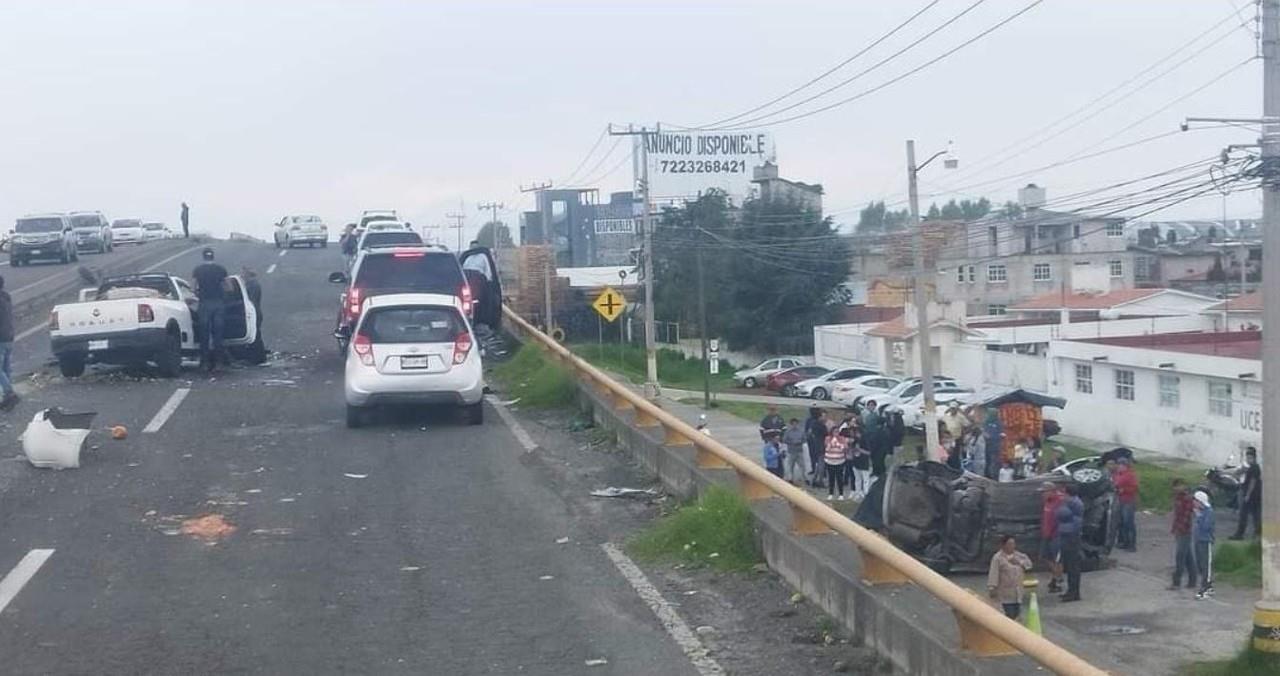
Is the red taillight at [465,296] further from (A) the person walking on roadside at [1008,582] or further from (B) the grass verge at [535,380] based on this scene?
(A) the person walking on roadside at [1008,582]

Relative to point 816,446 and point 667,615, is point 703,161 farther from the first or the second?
point 667,615

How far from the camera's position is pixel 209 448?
16.4 metres

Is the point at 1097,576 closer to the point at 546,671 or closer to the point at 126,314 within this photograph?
the point at 126,314

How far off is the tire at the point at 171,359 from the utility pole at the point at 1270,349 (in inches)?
605

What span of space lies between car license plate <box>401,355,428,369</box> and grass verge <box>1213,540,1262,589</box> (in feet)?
43.0

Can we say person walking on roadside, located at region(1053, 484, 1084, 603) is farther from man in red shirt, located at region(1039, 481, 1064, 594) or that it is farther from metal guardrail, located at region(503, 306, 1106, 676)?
metal guardrail, located at region(503, 306, 1106, 676)

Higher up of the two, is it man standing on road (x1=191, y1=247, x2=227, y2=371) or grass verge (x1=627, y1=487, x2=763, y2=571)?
man standing on road (x1=191, y1=247, x2=227, y2=371)

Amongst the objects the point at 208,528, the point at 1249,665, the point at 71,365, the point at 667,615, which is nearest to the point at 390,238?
the point at 71,365

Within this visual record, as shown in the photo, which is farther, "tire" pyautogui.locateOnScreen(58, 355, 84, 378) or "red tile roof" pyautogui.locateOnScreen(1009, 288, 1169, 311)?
"red tile roof" pyautogui.locateOnScreen(1009, 288, 1169, 311)

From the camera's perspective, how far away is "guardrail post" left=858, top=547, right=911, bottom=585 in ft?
26.9

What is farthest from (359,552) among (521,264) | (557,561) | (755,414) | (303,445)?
(521,264)

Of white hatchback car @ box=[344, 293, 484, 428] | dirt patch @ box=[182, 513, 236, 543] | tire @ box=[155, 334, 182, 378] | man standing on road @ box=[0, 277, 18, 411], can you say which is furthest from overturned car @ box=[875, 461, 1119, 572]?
man standing on road @ box=[0, 277, 18, 411]

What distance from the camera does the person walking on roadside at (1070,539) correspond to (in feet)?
68.3

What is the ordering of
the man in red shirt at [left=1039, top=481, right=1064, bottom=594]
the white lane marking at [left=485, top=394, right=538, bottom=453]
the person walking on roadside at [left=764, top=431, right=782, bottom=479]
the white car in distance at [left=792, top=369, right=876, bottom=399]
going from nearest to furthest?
the white lane marking at [left=485, top=394, right=538, bottom=453], the man in red shirt at [left=1039, top=481, right=1064, bottom=594], the person walking on roadside at [left=764, top=431, right=782, bottom=479], the white car in distance at [left=792, top=369, right=876, bottom=399]
